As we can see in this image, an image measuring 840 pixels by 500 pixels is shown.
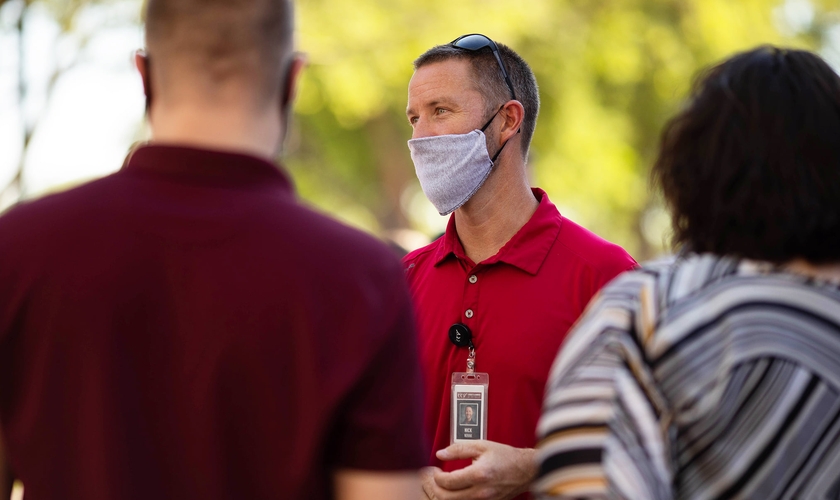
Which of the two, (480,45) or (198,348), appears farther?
(480,45)

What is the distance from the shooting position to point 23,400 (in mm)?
1736

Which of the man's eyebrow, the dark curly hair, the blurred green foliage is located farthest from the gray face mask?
the blurred green foliage

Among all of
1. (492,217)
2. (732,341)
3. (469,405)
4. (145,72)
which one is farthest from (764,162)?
(492,217)

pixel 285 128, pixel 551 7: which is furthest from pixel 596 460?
pixel 551 7

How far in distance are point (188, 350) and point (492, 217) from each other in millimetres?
2045

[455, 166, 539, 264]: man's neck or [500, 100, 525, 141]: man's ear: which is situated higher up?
[500, 100, 525, 141]: man's ear

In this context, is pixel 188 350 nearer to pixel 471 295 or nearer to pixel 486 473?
pixel 486 473

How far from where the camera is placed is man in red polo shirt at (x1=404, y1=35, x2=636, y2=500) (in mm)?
3152

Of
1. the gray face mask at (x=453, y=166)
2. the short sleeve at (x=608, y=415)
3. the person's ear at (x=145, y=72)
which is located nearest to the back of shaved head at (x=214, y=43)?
→ the person's ear at (x=145, y=72)

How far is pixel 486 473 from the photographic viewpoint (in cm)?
293

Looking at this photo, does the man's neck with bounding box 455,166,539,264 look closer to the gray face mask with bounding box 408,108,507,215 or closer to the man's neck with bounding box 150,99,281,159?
the gray face mask with bounding box 408,108,507,215

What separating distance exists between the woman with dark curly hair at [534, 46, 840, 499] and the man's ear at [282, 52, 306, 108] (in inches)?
29.3

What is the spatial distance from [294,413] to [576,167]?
49.2 feet

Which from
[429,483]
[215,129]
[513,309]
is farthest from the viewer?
[513,309]
